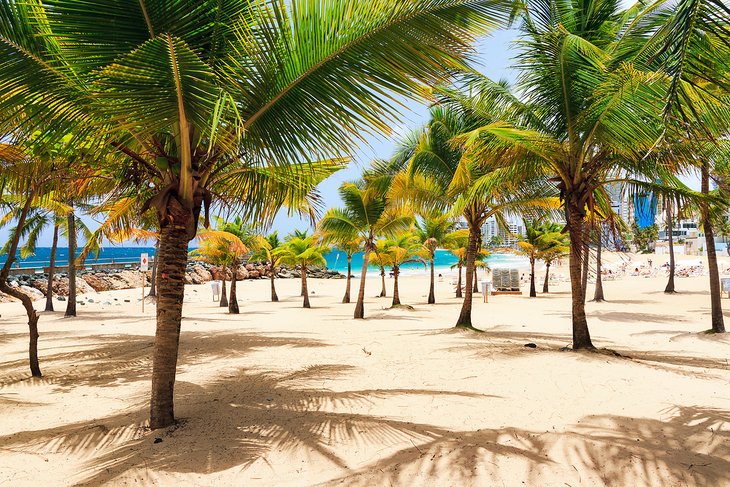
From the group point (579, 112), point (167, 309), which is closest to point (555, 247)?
point (579, 112)

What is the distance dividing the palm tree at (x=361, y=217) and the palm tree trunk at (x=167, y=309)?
38.4 feet

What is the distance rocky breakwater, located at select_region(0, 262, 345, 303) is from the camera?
79.0 feet

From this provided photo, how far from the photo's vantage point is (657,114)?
5.79 metres

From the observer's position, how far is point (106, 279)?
28844mm

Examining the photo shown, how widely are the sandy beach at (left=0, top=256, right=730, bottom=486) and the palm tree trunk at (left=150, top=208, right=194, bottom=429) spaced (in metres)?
0.27

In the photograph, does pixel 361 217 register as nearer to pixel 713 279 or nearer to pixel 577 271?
pixel 577 271

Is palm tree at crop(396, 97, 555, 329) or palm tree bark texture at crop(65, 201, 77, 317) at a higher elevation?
palm tree at crop(396, 97, 555, 329)

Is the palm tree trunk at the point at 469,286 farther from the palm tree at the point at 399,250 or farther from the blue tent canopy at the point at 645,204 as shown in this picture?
the palm tree at the point at 399,250

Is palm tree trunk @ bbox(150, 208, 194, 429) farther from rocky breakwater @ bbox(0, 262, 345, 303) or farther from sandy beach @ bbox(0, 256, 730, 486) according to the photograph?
rocky breakwater @ bbox(0, 262, 345, 303)

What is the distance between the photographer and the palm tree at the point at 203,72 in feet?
10.2

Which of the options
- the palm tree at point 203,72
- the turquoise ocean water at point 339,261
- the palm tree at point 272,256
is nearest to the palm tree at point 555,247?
the turquoise ocean water at point 339,261

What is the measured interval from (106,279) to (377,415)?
29876 millimetres

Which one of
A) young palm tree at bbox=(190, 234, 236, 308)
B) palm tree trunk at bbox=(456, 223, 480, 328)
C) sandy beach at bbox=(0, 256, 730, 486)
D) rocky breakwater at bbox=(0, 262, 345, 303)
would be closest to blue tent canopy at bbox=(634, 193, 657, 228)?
sandy beach at bbox=(0, 256, 730, 486)

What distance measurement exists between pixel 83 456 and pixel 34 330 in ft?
11.8
